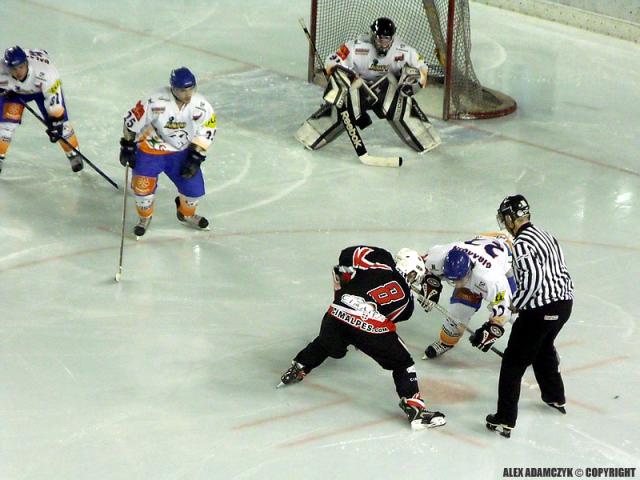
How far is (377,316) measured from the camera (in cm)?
468

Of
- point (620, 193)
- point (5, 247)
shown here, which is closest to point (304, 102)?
point (620, 193)

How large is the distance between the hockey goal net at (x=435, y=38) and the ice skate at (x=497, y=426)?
4.14 meters

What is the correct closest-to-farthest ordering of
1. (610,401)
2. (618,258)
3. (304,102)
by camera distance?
(610,401) → (618,258) → (304,102)

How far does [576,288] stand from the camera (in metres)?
5.95

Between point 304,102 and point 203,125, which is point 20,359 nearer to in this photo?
point 203,125

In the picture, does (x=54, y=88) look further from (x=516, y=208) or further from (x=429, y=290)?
(x=516, y=208)

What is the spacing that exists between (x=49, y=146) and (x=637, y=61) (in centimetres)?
516

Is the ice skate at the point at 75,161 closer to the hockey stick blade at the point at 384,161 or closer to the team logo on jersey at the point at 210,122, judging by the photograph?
the team logo on jersey at the point at 210,122

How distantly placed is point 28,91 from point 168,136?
47.2 inches

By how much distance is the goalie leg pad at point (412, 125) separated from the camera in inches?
305

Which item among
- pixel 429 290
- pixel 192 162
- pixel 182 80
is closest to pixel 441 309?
pixel 429 290

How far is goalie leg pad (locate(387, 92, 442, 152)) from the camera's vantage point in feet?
25.4

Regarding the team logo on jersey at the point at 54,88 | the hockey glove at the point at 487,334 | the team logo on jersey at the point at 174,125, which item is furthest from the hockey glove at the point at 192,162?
the hockey glove at the point at 487,334

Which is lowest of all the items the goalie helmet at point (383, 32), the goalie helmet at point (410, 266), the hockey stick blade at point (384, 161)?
the hockey stick blade at point (384, 161)
